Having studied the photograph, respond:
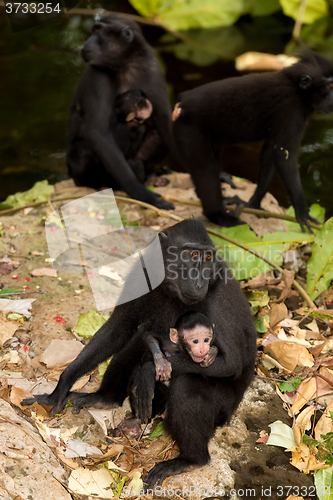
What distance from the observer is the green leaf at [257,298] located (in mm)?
5758

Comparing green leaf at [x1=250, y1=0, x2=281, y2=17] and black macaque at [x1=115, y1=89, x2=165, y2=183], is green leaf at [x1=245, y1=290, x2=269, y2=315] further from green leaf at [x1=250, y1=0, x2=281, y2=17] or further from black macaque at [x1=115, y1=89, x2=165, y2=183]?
green leaf at [x1=250, y1=0, x2=281, y2=17]

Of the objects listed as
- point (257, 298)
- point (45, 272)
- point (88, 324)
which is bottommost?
point (257, 298)

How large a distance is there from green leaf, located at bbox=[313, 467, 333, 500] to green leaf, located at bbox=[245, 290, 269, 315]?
2071 millimetres

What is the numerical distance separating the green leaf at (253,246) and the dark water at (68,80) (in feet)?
7.33

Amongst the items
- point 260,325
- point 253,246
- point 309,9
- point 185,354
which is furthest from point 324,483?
point 309,9

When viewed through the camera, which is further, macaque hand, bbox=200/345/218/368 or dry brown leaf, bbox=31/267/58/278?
dry brown leaf, bbox=31/267/58/278

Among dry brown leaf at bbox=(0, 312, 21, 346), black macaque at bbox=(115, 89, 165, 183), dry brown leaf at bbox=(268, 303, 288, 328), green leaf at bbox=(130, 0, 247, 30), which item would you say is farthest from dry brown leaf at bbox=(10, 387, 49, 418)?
green leaf at bbox=(130, 0, 247, 30)

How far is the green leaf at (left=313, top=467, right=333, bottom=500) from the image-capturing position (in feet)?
12.4

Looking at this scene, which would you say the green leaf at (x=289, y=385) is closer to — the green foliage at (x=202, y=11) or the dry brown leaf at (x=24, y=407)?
the dry brown leaf at (x=24, y=407)

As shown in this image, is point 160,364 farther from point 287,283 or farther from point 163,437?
point 287,283

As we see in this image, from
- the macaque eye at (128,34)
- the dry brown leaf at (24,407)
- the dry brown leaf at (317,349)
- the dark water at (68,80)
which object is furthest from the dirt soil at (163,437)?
the dark water at (68,80)

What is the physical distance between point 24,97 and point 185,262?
31.9 ft

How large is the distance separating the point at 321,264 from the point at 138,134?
3.46 meters

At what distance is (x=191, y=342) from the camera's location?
381 cm
